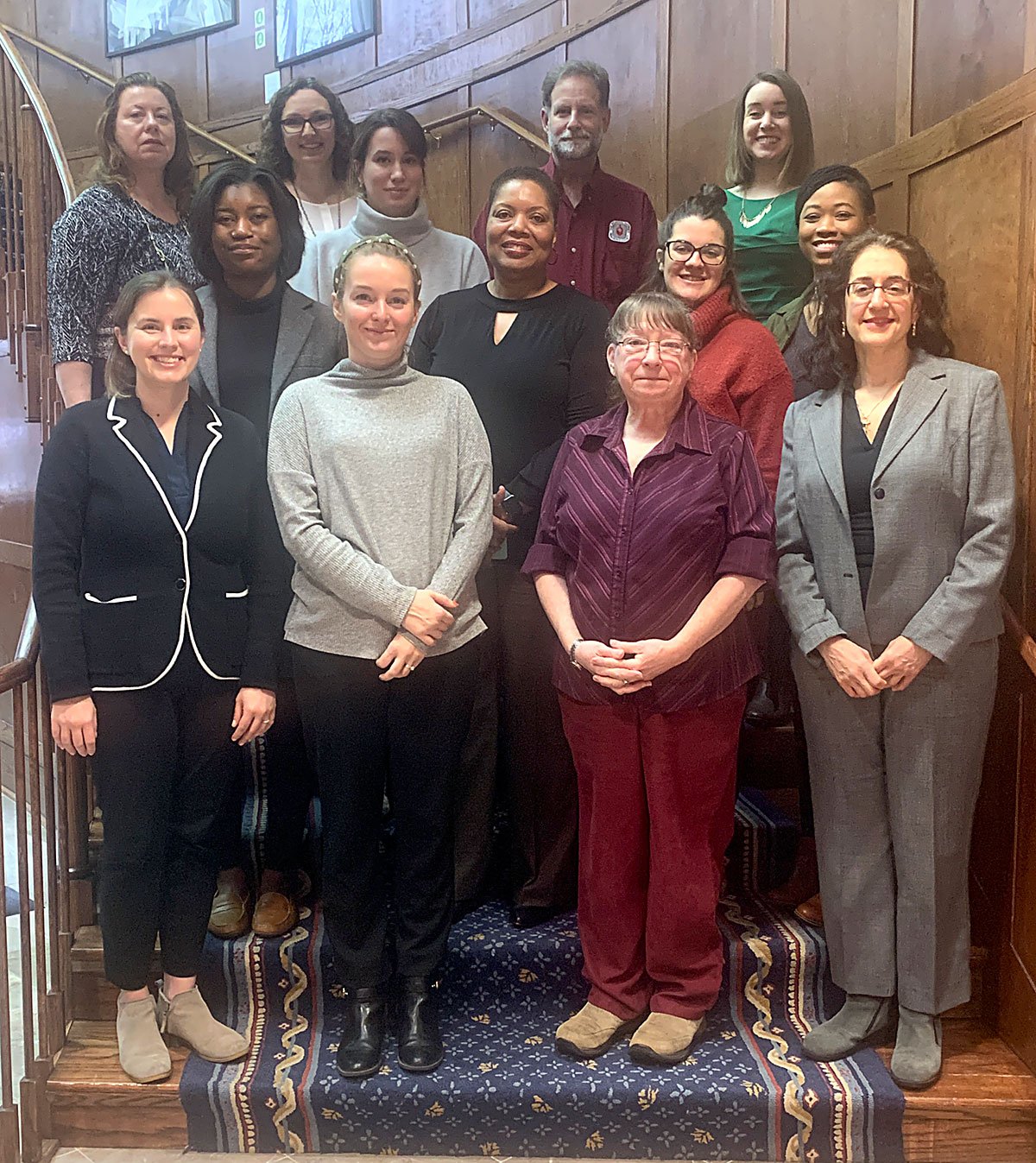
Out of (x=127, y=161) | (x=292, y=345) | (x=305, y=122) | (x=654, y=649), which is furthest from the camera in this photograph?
(x=305, y=122)

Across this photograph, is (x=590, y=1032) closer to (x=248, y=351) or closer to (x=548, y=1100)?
(x=548, y=1100)

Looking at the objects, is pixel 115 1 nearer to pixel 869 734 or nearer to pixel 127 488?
pixel 127 488

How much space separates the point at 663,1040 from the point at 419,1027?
447 millimetres

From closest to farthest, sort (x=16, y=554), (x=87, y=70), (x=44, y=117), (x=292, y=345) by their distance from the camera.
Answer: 1. (x=292, y=345)
2. (x=44, y=117)
3. (x=87, y=70)
4. (x=16, y=554)

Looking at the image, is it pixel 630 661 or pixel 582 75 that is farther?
pixel 582 75

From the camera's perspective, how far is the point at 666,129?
3.10 metres

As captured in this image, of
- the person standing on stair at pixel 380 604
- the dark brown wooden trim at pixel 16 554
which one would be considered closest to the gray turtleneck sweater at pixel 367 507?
the person standing on stair at pixel 380 604

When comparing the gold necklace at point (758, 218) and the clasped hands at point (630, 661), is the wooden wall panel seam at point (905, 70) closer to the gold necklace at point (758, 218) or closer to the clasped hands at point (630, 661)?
the gold necklace at point (758, 218)

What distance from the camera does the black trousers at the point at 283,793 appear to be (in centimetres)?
208

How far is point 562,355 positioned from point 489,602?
51 cm

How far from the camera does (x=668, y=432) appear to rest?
181cm

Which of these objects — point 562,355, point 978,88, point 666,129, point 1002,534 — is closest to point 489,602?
point 562,355

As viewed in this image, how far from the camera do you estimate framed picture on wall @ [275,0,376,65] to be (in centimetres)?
314

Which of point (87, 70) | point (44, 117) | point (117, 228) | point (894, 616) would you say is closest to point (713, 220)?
point (894, 616)
